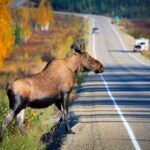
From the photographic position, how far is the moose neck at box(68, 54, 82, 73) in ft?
48.1

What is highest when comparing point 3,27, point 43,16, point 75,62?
point 75,62

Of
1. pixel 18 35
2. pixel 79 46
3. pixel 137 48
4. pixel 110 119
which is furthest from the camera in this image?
pixel 18 35

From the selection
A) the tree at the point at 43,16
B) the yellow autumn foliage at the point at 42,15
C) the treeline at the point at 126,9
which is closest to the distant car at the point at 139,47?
the tree at the point at 43,16

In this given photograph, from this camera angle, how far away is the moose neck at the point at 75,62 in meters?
14.7

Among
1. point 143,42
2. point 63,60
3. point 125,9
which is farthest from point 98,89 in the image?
point 125,9

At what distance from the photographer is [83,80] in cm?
3516

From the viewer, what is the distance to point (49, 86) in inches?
533

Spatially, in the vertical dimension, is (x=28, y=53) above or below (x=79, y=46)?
below

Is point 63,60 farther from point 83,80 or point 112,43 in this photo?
point 112,43

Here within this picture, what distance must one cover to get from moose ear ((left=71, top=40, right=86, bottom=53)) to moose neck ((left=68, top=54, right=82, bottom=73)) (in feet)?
0.48

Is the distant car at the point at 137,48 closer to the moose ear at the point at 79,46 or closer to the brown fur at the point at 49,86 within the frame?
the brown fur at the point at 49,86

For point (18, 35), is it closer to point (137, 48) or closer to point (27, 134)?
point (137, 48)

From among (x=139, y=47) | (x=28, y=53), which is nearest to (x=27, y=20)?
(x=28, y=53)

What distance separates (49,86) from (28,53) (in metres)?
81.8
